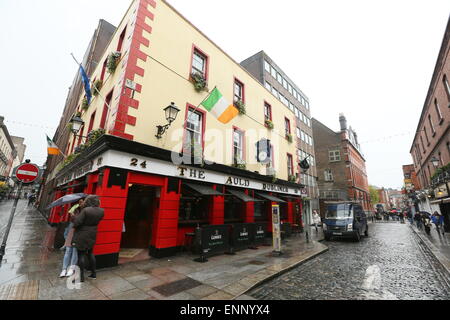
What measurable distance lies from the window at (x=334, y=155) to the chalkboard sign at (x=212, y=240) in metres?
32.9

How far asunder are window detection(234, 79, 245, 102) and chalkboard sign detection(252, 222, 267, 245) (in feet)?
26.2

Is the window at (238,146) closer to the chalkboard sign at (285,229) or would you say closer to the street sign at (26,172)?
the chalkboard sign at (285,229)

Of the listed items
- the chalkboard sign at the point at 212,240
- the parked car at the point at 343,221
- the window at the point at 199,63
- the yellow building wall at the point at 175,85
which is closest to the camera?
the chalkboard sign at the point at 212,240

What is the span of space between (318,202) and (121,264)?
28.0 metres

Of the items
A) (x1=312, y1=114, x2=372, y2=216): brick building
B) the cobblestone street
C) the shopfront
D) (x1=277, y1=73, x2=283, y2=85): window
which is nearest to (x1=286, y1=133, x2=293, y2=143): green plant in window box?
the shopfront

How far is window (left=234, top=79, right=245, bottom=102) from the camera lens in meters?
13.2

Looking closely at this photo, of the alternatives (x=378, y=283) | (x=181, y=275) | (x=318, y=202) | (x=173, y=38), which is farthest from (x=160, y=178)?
(x=318, y=202)

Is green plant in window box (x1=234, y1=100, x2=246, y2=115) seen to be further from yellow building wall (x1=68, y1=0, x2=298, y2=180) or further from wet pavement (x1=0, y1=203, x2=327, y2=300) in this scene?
wet pavement (x1=0, y1=203, x2=327, y2=300)

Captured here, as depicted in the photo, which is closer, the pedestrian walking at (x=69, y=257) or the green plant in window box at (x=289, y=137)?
the pedestrian walking at (x=69, y=257)

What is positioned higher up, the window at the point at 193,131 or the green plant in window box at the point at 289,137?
the green plant in window box at the point at 289,137

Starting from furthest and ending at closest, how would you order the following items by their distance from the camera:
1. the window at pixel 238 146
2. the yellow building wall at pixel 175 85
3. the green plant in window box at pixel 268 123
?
1. the green plant in window box at pixel 268 123
2. the window at pixel 238 146
3. the yellow building wall at pixel 175 85

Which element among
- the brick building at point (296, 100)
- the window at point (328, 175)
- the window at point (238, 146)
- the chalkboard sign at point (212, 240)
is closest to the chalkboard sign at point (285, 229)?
the window at point (238, 146)

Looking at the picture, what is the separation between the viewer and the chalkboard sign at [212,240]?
725cm
